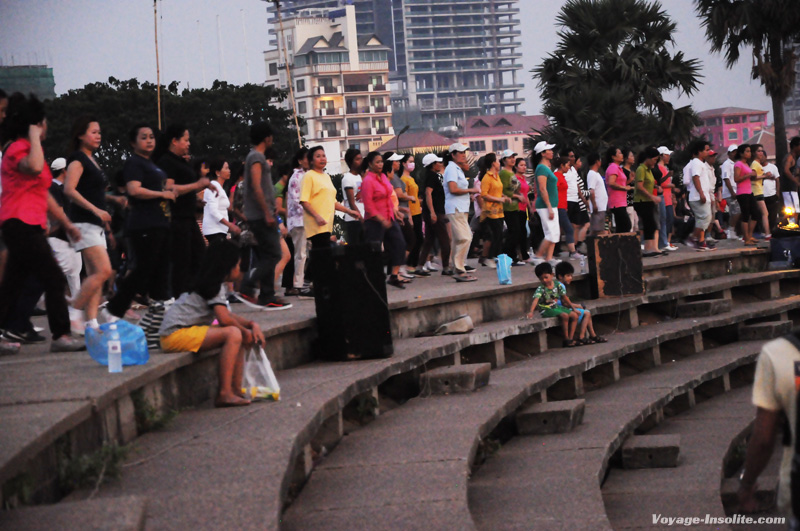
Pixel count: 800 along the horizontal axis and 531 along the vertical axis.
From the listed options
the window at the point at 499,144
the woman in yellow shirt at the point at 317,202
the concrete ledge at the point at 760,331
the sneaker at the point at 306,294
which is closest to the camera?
the woman in yellow shirt at the point at 317,202

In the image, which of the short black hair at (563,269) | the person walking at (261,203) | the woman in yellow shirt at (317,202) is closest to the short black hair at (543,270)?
the short black hair at (563,269)

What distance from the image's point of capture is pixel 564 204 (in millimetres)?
15977

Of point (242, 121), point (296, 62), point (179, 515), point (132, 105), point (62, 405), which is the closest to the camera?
point (179, 515)

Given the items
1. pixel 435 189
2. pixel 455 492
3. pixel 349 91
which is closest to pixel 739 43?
pixel 435 189

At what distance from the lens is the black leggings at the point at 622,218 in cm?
1662

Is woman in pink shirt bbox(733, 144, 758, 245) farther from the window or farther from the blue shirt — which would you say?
the window

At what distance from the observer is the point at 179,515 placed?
4555 millimetres

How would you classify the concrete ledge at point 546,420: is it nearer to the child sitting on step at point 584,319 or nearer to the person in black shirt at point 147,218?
the person in black shirt at point 147,218

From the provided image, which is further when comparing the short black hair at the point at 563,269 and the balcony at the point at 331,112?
the balcony at the point at 331,112

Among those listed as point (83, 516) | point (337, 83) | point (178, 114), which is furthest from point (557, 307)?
point (337, 83)

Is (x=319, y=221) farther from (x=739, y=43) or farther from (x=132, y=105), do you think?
(x=132, y=105)

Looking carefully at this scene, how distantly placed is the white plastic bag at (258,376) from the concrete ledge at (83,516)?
8.79ft

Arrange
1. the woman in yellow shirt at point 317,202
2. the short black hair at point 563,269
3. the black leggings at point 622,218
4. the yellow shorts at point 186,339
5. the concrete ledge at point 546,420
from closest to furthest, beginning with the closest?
the yellow shorts at point 186,339, the concrete ledge at point 546,420, the woman in yellow shirt at point 317,202, the short black hair at point 563,269, the black leggings at point 622,218

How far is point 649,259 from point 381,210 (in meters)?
6.09
